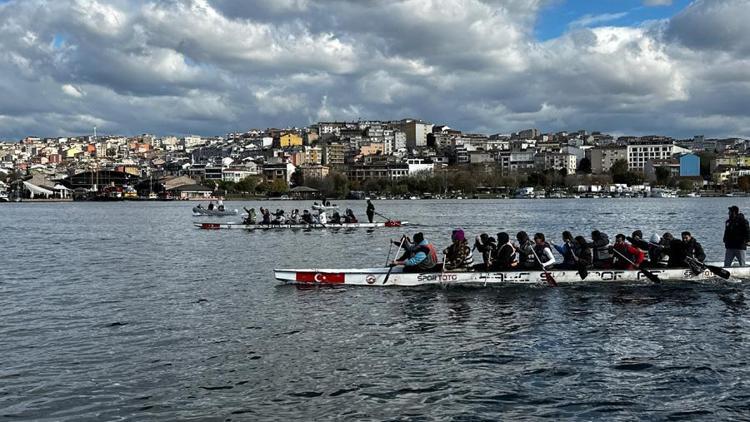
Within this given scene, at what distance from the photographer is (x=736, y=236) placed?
22.8m

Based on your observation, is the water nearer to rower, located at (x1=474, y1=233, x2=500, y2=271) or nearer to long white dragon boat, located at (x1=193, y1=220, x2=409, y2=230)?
rower, located at (x1=474, y1=233, x2=500, y2=271)

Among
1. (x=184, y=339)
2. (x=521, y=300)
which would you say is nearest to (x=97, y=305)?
(x=184, y=339)

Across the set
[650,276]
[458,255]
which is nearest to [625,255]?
[650,276]

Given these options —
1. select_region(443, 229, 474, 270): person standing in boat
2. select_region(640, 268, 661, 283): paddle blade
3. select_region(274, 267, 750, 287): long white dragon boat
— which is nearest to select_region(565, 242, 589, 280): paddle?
select_region(274, 267, 750, 287): long white dragon boat

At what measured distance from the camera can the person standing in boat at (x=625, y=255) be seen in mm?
22375

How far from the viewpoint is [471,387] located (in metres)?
12.1

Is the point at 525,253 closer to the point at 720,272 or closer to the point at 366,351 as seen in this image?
the point at 720,272

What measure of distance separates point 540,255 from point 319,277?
699 centimetres

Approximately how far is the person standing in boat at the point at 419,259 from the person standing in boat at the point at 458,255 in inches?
18.6

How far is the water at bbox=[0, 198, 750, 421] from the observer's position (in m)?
11.3

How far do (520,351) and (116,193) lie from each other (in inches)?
7552

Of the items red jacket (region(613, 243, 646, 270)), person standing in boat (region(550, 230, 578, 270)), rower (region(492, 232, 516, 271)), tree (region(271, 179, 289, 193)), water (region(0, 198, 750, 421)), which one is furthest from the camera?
tree (region(271, 179, 289, 193))

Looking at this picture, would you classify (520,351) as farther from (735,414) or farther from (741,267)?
(741,267)

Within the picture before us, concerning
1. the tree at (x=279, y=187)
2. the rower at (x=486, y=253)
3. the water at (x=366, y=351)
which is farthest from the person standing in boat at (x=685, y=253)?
the tree at (x=279, y=187)
